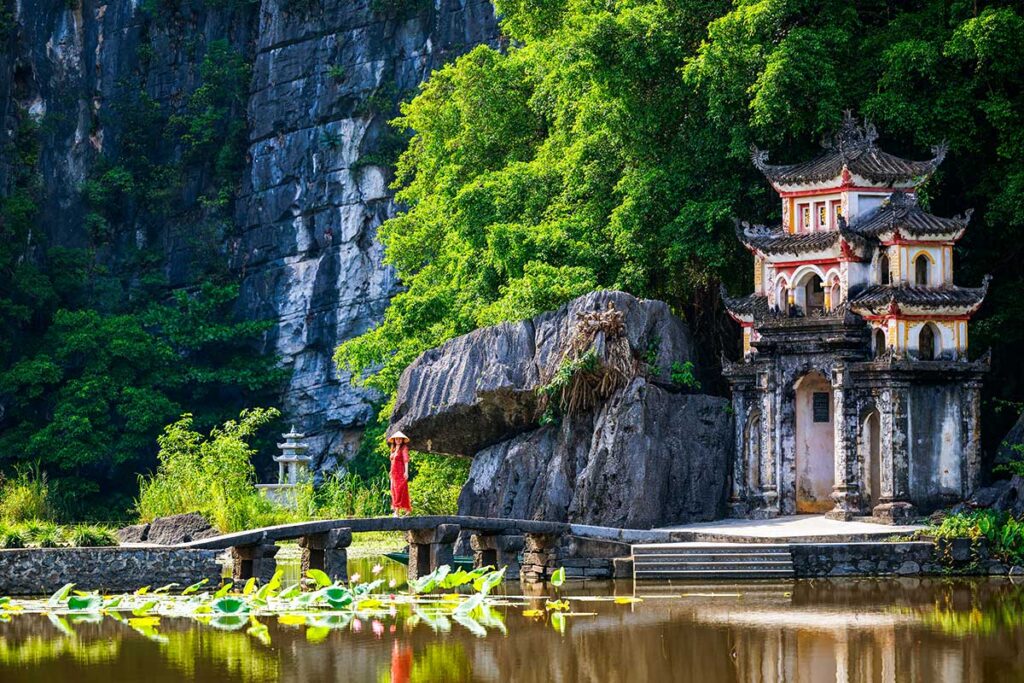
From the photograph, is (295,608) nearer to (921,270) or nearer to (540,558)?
(540,558)

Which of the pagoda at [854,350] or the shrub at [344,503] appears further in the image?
the shrub at [344,503]

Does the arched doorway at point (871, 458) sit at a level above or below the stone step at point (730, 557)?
above

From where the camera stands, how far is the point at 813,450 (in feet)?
95.0

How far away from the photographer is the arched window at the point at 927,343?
1090 inches

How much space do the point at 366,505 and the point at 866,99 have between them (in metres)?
13.2

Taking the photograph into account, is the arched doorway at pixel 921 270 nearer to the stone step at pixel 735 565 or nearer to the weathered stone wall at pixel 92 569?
the stone step at pixel 735 565

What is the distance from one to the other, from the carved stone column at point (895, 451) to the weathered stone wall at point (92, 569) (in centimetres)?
1028

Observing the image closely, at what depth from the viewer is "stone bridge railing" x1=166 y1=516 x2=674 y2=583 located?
79.5 feet

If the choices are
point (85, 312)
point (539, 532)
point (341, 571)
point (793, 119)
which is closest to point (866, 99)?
point (793, 119)


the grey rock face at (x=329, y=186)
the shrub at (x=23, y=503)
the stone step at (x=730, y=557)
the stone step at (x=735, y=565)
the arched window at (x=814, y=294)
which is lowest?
the stone step at (x=735, y=565)

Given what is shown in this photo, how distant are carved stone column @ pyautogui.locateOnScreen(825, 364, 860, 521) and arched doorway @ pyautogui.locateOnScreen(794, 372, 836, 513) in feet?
4.29

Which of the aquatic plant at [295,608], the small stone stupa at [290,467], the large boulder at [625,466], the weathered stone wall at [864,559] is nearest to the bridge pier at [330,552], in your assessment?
the aquatic plant at [295,608]

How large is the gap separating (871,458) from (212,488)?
1139 cm

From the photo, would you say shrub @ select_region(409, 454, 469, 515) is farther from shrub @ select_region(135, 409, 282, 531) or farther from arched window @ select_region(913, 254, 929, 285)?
arched window @ select_region(913, 254, 929, 285)
